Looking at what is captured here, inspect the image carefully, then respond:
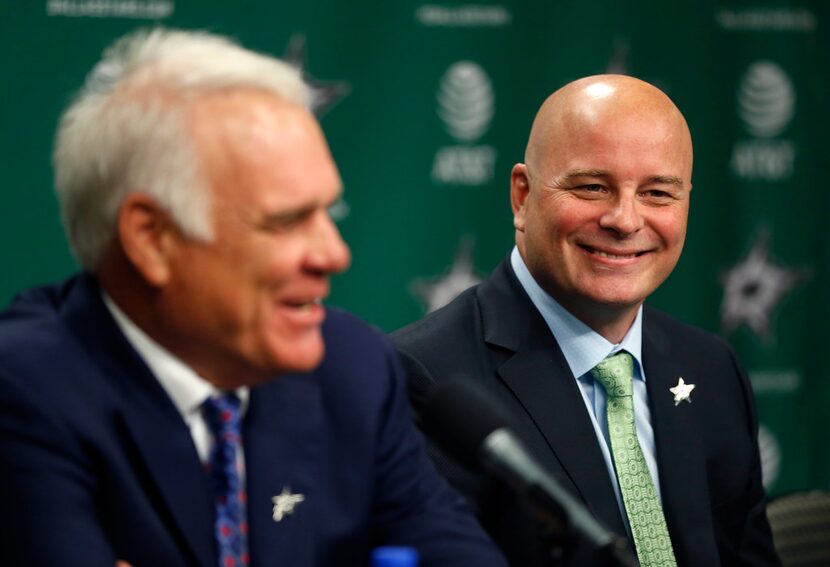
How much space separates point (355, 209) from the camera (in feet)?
14.8

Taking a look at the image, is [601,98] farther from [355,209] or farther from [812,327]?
[812,327]

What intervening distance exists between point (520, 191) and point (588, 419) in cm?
59

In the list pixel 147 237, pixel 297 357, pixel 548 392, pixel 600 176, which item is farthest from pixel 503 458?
pixel 600 176

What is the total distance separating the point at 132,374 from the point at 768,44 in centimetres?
365

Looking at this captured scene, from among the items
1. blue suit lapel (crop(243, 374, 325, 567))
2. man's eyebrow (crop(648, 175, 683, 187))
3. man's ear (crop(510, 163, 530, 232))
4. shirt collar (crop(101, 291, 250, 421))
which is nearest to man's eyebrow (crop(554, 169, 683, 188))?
man's eyebrow (crop(648, 175, 683, 187))

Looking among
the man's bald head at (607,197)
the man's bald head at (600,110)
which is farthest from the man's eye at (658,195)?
the man's bald head at (600,110)

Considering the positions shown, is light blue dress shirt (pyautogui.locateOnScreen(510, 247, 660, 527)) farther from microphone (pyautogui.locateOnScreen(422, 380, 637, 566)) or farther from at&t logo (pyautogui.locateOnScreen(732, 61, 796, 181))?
at&t logo (pyautogui.locateOnScreen(732, 61, 796, 181))

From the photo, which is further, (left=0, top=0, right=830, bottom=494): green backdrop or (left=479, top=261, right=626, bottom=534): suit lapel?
(left=0, top=0, right=830, bottom=494): green backdrop

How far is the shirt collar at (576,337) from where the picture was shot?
2805mm

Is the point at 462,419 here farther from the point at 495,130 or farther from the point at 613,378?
the point at 495,130

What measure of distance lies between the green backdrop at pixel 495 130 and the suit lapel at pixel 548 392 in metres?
1.74

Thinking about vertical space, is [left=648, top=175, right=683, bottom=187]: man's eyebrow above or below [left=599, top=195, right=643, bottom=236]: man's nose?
above

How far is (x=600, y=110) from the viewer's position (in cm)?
283

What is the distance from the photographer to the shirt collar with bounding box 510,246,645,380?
2805mm
